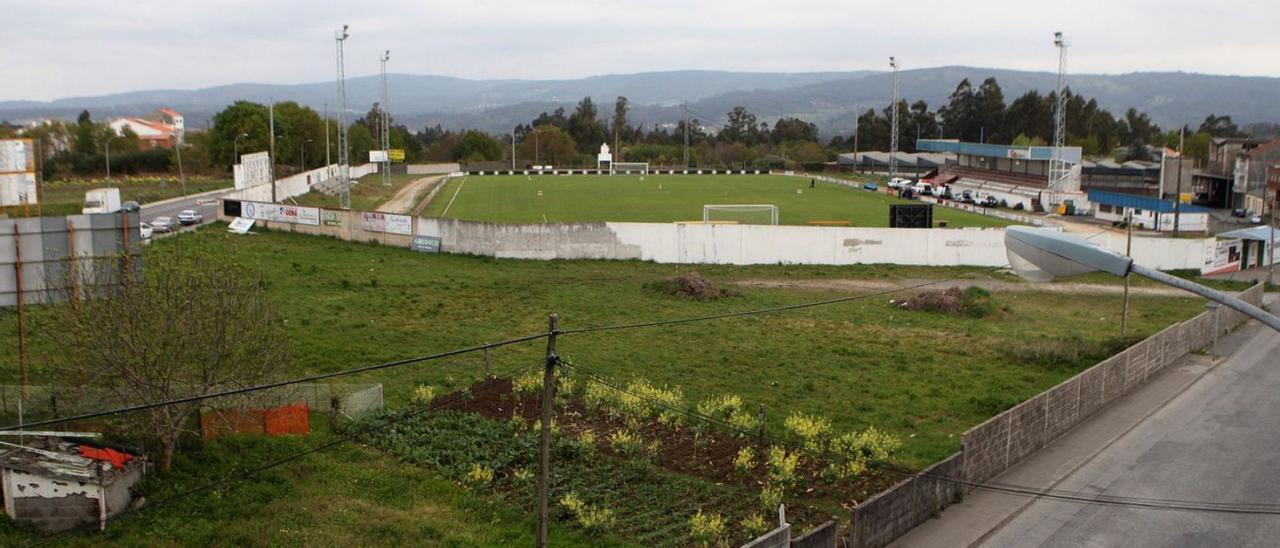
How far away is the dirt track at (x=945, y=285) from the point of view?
35594mm

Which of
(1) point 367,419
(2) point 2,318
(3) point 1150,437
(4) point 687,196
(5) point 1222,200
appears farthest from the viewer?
(5) point 1222,200

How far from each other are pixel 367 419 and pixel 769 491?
7.81 meters

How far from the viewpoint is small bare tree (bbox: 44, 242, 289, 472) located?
47.3 feet

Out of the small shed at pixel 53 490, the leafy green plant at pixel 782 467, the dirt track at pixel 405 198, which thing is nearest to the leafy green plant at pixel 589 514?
the leafy green plant at pixel 782 467

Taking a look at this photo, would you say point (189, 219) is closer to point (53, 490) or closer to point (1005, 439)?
point (53, 490)

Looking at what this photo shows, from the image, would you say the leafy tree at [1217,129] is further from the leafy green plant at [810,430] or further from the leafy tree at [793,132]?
the leafy green plant at [810,430]

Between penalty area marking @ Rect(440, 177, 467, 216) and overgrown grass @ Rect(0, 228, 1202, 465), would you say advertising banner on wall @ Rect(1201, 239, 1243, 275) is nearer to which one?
overgrown grass @ Rect(0, 228, 1202, 465)

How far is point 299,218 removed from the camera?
4328 centimetres

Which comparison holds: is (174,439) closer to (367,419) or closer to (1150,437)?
(367,419)

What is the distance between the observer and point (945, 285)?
35969 millimetres

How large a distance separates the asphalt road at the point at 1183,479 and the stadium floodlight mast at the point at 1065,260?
21.7ft

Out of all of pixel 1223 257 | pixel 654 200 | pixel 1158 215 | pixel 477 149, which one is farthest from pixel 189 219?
pixel 477 149

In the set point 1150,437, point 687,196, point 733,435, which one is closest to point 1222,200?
point 687,196

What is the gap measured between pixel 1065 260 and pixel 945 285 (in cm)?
2799
